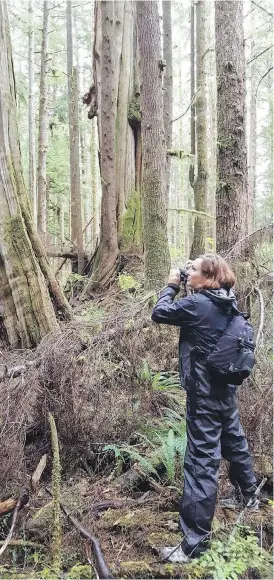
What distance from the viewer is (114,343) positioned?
439 cm

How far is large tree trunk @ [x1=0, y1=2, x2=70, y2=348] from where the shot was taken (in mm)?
5379

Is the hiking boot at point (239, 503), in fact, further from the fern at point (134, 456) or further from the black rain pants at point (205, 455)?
the fern at point (134, 456)

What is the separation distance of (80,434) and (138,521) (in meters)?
1.03

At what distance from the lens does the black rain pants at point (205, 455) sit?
3.18 meters

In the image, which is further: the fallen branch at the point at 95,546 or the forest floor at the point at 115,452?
the forest floor at the point at 115,452

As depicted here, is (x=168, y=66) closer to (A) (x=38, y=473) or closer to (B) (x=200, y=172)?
(B) (x=200, y=172)

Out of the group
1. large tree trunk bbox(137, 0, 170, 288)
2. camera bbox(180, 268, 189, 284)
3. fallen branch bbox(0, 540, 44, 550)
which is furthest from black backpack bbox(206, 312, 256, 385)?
large tree trunk bbox(137, 0, 170, 288)

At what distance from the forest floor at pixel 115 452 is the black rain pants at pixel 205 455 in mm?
160

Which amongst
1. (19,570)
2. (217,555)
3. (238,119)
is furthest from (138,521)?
(238,119)

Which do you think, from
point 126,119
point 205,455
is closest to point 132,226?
point 126,119

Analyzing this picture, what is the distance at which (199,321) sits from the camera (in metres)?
3.31

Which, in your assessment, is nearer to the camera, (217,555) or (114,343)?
(217,555)

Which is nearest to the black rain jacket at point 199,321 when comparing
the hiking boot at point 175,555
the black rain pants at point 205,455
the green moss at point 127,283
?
the black rain pants at point 205,455

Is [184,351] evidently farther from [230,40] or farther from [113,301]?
[113,301]
